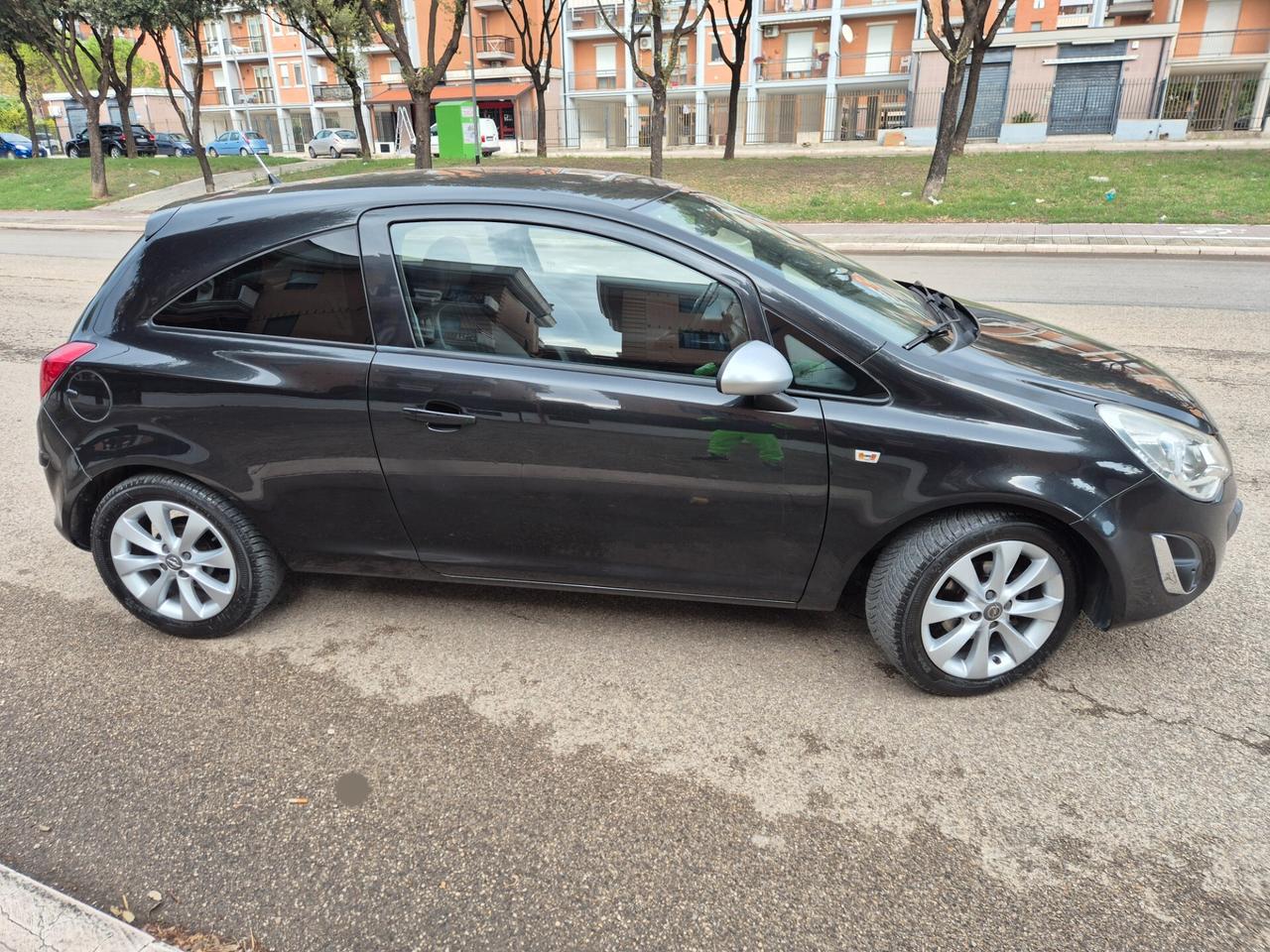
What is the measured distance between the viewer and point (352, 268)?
2.99 meters

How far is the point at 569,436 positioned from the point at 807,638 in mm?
1226

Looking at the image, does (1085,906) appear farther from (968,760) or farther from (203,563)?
(203,563)

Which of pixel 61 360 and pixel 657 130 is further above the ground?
pixel 657 130

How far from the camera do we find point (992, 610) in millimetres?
2807

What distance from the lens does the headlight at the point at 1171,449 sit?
2713 mm

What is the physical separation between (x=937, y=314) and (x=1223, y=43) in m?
45.8

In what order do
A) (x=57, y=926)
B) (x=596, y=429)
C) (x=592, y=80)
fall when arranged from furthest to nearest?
(x=592, y=80) → (x=596, y=429) → (x=57, y=926)

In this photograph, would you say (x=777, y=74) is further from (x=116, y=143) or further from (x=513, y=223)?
(x=513, y=223)

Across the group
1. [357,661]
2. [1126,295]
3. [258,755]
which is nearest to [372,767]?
[258,755]

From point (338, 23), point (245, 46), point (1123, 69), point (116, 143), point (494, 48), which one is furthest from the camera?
point (245, 46)

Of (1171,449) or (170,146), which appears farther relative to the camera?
(170,146)

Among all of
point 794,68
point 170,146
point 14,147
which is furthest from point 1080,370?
point 14,147

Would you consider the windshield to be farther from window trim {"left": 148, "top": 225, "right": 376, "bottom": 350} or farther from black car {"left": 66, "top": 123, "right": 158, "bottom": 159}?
black car {"left": 66, "top": 123, "right": 158, "bottom": 159}

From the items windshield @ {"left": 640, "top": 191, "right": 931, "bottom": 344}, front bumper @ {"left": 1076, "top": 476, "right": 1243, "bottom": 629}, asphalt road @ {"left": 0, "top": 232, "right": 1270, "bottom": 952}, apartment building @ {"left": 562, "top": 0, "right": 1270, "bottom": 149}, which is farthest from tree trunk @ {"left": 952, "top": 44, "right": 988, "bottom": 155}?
asphalt road @ {"left": 0, "top": 232, "right": 1270, "bottom": 952}
